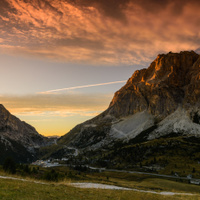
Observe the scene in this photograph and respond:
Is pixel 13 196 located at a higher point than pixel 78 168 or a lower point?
higher

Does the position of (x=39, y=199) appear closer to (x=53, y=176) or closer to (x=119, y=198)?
(x=119, y=198)

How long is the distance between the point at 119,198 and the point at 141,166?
613 feet

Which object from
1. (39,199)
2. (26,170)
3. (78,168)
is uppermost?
(39,199)

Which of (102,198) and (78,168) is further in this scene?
(78,168)

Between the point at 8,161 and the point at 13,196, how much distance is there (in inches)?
1923

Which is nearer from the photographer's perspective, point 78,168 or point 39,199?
point 39,199

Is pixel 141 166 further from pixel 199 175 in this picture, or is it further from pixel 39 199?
pixel 39 199

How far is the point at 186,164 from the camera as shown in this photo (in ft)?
605

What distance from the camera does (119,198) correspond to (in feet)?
85.9

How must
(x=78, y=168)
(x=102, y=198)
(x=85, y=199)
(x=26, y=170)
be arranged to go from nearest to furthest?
(x=85, y=199) < (x=102, y=198) < (x=26, y=170) < (x=78, y=168)

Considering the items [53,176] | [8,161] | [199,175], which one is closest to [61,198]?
[53,176]

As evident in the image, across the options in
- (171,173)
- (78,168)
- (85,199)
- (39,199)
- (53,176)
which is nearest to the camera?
(39,199)

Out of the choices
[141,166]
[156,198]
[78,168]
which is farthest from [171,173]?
[156,198]

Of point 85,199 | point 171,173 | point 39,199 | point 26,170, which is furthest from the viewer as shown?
point 171,173
